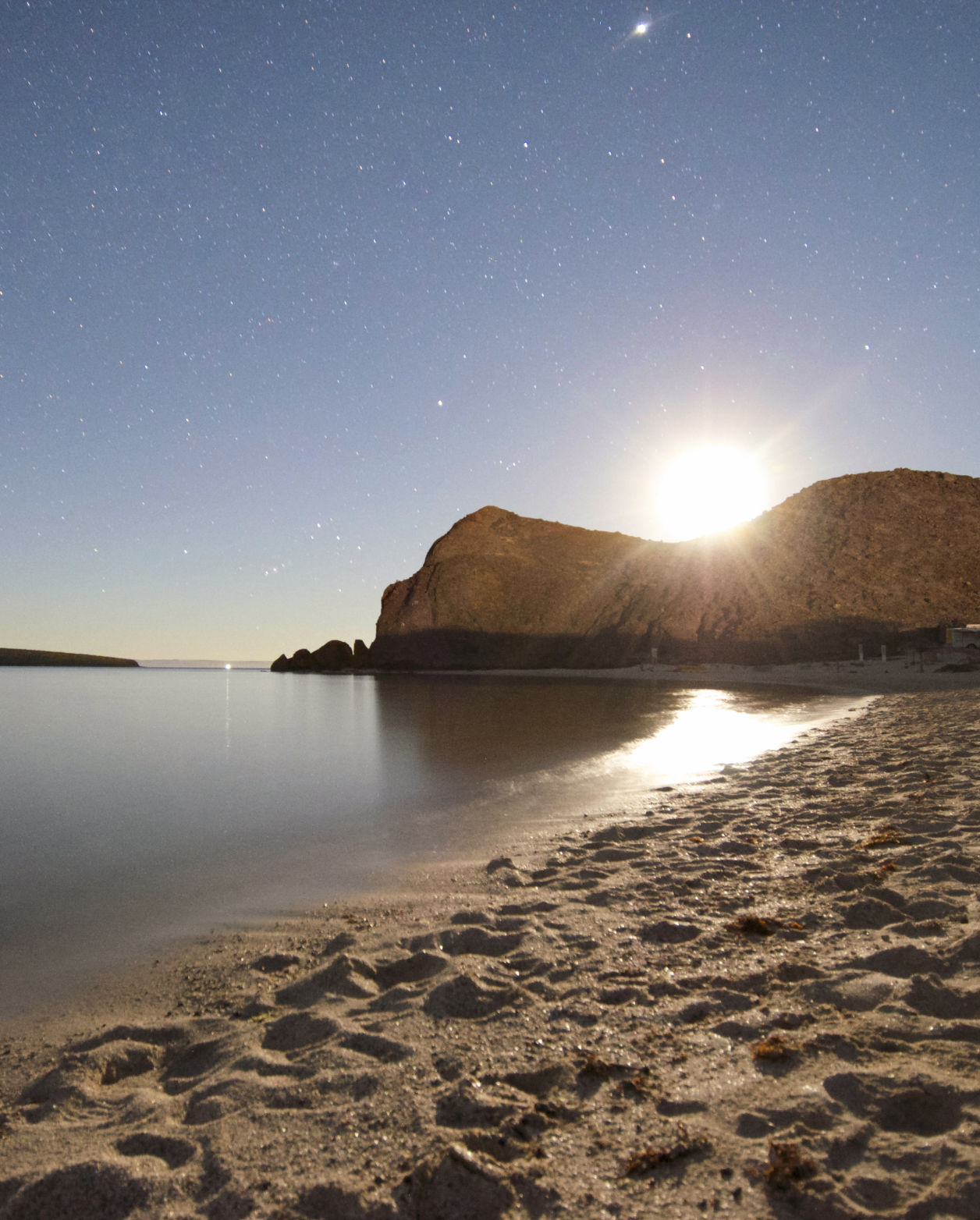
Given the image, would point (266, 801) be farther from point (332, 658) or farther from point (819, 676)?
point (332, 658)

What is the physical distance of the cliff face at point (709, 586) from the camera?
2046 inches

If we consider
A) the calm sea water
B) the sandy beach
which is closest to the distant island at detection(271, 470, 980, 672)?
the calm sea water

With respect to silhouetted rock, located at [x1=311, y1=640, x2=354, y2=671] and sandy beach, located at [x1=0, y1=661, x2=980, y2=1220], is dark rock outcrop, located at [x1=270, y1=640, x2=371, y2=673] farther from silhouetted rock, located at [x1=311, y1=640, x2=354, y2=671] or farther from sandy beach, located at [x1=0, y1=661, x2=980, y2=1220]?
sandy beach, located at [x1=0, y1=661, x2=980, y2=1220]

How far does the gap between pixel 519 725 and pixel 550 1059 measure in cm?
1630

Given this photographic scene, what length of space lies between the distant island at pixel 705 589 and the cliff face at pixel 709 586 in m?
0.14

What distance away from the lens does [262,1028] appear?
3105 millimetres

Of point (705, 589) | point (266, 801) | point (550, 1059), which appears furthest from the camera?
point (705, 589)

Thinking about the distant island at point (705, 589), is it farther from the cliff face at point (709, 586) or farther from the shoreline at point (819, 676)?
the shoreline at point (819, 676)

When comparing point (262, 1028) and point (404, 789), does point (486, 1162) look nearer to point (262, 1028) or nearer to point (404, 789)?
point (262, 1028)

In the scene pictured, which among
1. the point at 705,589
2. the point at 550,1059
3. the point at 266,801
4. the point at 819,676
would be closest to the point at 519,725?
the point at 266,801

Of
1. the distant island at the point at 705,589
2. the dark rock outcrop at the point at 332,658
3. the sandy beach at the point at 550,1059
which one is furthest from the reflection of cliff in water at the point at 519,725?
the dark rock outcrop at the point at 332,658

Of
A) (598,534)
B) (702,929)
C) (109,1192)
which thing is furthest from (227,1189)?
(598,534)

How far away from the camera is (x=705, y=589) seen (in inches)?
2611

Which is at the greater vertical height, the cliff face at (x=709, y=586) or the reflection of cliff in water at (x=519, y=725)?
the cliff face at (x=709, y=586)
